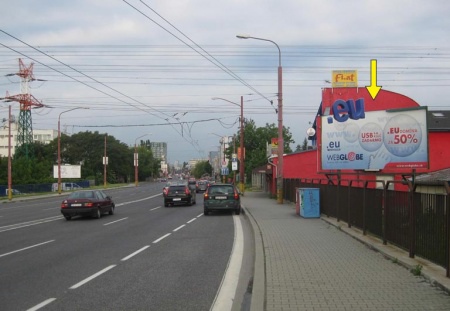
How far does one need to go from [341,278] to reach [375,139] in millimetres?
13106

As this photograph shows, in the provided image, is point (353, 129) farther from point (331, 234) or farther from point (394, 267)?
point (394, 267)

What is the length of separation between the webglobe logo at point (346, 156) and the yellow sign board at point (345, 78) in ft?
42.4

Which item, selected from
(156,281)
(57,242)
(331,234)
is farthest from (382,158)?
(156,281)

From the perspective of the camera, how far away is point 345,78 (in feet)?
109

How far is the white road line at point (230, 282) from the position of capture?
655 centimetres

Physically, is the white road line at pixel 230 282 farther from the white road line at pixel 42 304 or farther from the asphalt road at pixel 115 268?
the white road line at pixel 42 304

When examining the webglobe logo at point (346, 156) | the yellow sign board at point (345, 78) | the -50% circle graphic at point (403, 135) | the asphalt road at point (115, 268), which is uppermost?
the yellow sign board at point (345, 78)

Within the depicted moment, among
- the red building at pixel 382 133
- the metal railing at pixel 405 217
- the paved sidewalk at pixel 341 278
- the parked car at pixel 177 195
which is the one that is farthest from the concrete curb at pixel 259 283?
the parked car at pixel 177 195

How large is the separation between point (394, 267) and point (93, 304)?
16.4 feet

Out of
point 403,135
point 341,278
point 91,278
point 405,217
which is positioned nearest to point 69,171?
point 403,135

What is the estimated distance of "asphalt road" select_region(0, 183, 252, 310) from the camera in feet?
22.5

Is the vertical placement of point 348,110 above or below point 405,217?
above

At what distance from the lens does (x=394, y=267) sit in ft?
27.7

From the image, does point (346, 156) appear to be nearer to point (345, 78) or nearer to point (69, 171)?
point (345, 78)
